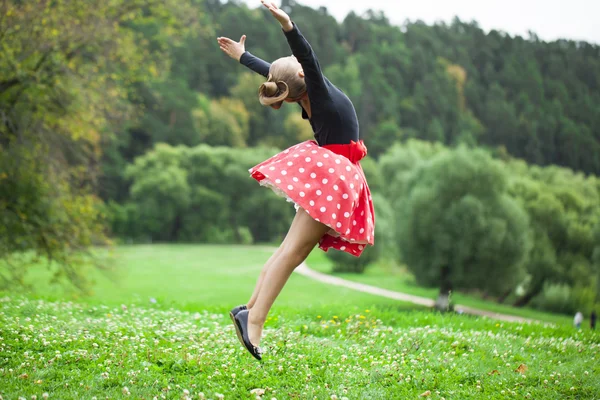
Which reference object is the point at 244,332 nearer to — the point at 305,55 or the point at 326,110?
the point at 326,110

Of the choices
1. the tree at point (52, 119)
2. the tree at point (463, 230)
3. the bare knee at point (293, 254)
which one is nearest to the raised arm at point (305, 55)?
the bare knee at point (293, 254)

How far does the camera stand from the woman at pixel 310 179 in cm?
475

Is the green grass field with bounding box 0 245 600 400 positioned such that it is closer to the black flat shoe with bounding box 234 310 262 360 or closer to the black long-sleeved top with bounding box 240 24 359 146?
the black flat shoe with bounding box 234 310 262 360

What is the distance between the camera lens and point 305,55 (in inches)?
180

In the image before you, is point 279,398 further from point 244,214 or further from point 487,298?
point 244,214

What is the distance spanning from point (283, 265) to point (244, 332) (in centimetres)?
63

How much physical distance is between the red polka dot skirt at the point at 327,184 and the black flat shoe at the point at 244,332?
3.37ft

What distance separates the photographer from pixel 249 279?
4009 cm

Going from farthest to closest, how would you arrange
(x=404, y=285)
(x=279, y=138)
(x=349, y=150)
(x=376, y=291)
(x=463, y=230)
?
(x=279, y=138) → (x=404, y=285) → (x=376, y=291) → (x=463, y=230) → (x=349, y=150)

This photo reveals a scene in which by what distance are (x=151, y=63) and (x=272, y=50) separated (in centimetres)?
6435

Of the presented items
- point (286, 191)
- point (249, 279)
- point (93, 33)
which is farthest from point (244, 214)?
point (286, 191)

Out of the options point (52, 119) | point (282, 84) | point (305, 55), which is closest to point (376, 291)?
Answer: point (52, 119)

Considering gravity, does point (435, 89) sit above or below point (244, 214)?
above

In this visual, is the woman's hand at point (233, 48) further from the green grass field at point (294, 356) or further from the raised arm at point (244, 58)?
the green grass field at point (294, 356)
